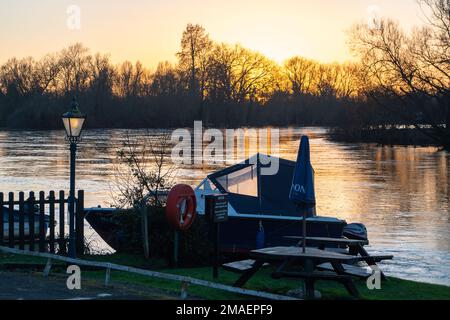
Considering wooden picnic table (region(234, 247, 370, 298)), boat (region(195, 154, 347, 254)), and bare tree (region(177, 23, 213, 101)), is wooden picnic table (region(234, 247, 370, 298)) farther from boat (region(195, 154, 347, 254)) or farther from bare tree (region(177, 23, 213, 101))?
bare tree (region(177, 23, 213, 101))

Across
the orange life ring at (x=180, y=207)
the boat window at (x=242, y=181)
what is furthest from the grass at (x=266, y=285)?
the boat window at (x=242, y=181)

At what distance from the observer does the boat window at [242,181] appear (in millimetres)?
19328

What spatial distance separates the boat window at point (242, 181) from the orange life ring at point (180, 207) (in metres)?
4.19

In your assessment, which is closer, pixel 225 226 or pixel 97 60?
pixel 225 226

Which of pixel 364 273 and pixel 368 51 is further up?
pixel 368 51

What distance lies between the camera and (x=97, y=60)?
133375mm

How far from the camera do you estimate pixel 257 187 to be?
762 inches

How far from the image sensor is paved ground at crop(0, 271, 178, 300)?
1058 cm

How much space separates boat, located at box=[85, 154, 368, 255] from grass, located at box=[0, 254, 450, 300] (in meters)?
2.16

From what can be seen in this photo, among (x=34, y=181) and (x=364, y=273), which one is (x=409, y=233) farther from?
(x=34, y=181)

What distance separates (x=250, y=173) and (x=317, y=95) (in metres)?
142

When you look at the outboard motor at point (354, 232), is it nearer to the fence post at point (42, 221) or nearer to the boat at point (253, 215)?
the boat at point (253, 215)
